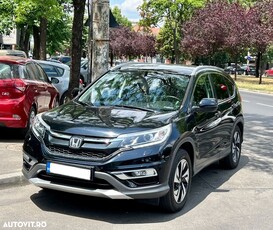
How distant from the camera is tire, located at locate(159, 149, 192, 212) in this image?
16.6ft

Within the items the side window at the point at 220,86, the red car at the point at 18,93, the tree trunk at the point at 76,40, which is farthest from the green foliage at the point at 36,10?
the side window at the point at 220,86

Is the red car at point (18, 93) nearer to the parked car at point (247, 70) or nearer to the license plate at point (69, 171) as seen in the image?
the license plate at point (69, 171)

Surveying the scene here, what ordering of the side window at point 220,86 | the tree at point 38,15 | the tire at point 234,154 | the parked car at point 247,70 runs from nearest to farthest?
1. the side window at point 220,86
2. the tire at point 234,154
3. the tree at point 38,15
4. the parked car at point 247,70

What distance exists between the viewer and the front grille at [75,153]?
468 cm

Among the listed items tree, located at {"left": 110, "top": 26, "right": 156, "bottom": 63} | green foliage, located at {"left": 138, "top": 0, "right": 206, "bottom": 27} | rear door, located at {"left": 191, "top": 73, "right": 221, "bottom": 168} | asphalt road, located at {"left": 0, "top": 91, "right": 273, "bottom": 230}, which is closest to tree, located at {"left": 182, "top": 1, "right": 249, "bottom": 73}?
green foliage, located at {"left": 138, "top": 0, "right": 206, "bottom": 27}

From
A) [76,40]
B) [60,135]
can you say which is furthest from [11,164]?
[76,40]

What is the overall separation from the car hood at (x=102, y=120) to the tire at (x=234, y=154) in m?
2.39

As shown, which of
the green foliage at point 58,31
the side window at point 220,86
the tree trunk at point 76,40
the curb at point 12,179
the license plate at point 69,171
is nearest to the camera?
the license plate at point 69,171

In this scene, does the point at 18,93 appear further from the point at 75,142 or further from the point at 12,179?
the point at 75,142

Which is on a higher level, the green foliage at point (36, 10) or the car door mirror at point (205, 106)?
the green foliage at point (36, 10)

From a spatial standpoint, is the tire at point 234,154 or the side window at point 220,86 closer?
the side window at point 220,86

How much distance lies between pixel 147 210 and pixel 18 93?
4127mm

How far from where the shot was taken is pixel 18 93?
→ 8391 mm

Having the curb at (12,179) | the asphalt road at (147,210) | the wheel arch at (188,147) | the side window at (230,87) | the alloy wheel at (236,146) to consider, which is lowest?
the asphalt road at (147,210)
